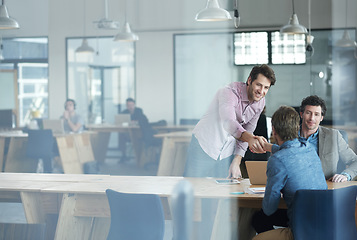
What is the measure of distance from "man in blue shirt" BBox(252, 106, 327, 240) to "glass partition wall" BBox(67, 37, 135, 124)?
945 millimetres

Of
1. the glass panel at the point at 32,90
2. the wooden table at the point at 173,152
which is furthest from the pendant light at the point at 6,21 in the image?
the wooden table at the point at 173,152

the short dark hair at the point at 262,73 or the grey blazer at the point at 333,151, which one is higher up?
the short dark hair at the point at 262,73

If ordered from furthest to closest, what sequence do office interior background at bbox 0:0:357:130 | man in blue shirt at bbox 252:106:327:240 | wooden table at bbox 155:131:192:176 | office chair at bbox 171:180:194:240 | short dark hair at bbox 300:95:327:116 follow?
wooden table at bbox 155:131:192:176
short dark hair at bbox 300:95:327:116
office interior background at bbox 0:0:357:130
man in blue shirt at bbox 252:106:327:240
office chair at bbox 171:180:194:240

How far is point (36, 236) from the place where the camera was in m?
2.68

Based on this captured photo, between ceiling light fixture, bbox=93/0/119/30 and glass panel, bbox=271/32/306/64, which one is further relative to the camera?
glass panel, bbox=271/32/306/64

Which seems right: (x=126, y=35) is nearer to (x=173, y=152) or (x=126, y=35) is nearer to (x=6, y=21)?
(x=6, y=21)

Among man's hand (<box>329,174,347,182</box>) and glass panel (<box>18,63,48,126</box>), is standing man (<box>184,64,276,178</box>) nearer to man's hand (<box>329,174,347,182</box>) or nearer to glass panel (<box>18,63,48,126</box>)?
man's hand (<box>329,174,347,182</box>)

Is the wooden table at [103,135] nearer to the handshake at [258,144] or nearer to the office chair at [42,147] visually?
the office chair at [42,147]

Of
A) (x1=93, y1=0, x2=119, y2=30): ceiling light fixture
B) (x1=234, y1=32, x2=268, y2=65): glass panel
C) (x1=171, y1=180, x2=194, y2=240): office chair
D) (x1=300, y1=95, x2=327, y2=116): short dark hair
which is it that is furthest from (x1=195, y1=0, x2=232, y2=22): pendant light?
(x1=171, y1=180, x2=194, y2=240): office chair

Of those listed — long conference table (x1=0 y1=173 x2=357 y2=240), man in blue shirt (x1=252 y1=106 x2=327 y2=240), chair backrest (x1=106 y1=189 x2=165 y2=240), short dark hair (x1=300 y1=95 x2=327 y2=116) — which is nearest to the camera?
chair backrest (x1=106 y1=189 x2=165 y2=240)

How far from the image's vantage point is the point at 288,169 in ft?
6.70

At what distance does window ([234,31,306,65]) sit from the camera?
2541 millimetres

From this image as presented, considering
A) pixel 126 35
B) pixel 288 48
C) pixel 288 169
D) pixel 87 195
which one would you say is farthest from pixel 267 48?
pixel 87 195

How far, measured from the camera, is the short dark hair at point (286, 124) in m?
2.14
